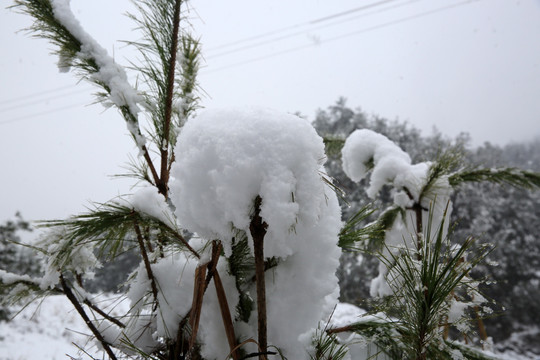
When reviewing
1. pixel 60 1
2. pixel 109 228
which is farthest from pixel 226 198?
pixel 60 1

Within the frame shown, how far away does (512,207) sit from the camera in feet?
36.0

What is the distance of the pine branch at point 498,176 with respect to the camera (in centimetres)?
185

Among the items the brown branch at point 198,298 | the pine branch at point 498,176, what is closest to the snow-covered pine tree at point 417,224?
the pine branch at point 498,176

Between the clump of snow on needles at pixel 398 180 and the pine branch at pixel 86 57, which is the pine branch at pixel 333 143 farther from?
the pine branch at pixel 86 57

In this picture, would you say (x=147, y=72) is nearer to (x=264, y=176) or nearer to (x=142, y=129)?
(x=142, y=129)

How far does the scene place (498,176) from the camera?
187 cm

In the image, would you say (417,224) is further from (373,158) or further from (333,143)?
(333,143)

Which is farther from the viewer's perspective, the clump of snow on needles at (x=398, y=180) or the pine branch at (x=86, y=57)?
the clump of snow on needles at (x=398, y=180)

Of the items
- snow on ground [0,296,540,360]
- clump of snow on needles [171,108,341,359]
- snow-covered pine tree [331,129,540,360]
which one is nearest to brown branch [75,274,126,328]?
clump of snow on needles [171,108,341,359]

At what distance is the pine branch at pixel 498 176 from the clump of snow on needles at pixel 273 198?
1371 millimetres

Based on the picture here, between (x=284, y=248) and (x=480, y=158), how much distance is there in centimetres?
1475

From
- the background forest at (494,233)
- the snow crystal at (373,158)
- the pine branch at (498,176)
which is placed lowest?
the pine branch at (498,176)

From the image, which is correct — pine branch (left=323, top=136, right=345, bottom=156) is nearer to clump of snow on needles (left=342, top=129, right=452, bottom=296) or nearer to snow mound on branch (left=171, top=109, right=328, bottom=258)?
clump of snow on needles (left=342, top=129, right=452, bottom=296)

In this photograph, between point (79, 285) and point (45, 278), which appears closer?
point (45, 278)
